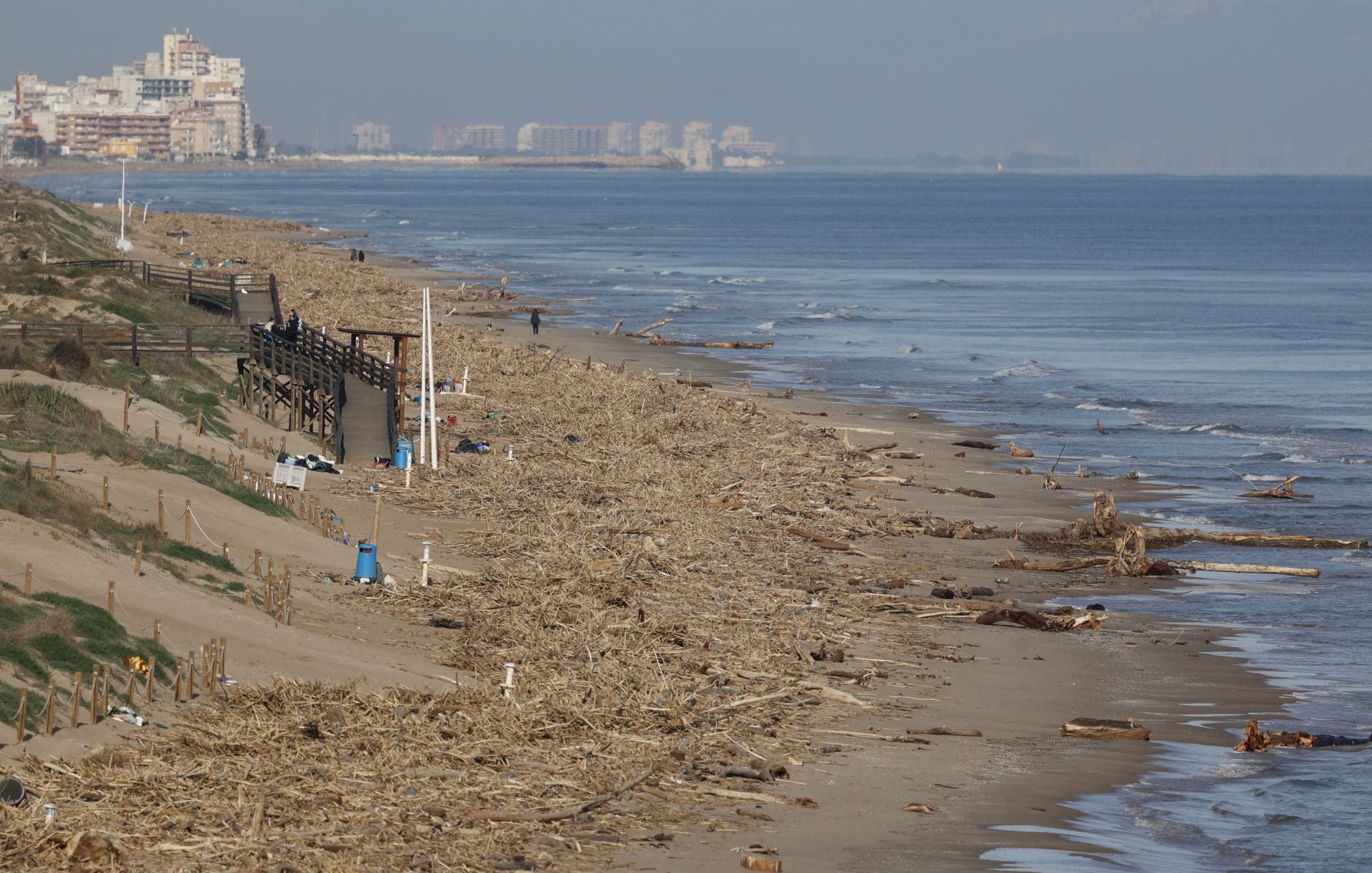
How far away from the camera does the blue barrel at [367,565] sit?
2083 cm

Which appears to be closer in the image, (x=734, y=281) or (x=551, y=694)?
(x=551, y=694)

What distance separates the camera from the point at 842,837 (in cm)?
1328

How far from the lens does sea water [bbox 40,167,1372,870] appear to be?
15.6 metres

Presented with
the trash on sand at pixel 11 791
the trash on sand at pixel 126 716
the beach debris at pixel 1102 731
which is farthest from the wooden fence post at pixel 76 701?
the beach debris at pixel 1102 731

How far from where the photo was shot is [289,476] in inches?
1034

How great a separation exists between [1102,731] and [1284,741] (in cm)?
197

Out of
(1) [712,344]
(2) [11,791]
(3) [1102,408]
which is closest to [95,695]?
(2) [11,791]

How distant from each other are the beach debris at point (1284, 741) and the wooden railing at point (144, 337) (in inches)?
1004

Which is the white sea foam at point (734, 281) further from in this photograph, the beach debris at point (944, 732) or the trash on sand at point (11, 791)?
the trash on sand at point (11, 791)

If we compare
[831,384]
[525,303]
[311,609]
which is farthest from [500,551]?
[525,303]

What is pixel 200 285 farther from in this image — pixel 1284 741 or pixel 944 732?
pixel 1284 741

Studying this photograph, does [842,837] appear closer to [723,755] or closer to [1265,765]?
[723,755]

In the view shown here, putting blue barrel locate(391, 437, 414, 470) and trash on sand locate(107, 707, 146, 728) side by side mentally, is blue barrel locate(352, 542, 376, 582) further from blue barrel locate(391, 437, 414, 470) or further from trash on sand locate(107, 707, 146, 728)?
blue barrel locate(391, 437, 414, 470)

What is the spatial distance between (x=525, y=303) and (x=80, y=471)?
5167 centimetres
